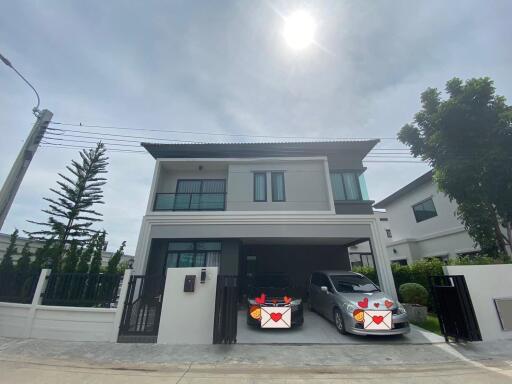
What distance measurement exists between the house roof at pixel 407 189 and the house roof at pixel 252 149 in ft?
18.8

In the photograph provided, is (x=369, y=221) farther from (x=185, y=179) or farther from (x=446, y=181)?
(x=185, y=179)

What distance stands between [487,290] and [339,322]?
12.6 feet

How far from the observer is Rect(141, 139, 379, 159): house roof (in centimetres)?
1021

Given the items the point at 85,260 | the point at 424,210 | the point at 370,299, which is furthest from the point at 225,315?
the point at 424,210

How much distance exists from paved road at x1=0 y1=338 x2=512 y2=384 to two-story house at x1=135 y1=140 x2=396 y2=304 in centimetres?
332

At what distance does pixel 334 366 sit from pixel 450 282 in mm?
3882

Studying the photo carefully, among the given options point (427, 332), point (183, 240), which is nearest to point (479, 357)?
point (427, 332)

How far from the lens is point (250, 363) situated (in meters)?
4.11

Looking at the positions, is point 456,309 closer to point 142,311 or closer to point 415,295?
point 415,295

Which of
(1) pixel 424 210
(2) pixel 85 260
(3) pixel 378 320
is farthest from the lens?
(1) pixel 424 210

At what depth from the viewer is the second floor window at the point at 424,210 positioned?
12.7 meters

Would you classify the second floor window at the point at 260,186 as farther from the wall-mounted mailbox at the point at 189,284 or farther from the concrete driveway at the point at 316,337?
the concrete driveway at the point at 316,337

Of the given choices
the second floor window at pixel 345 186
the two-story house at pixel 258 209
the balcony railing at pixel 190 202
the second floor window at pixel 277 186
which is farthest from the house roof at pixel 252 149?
the balcony railing at pixel 190 202

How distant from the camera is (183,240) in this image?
9.25 metres
